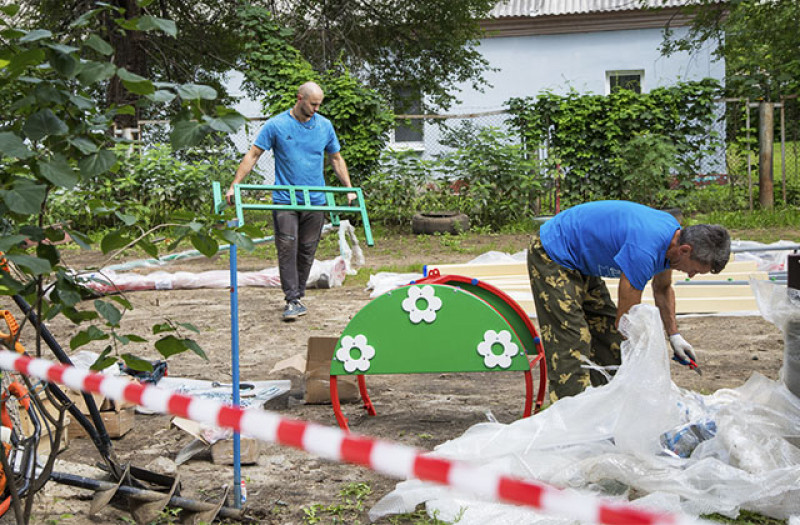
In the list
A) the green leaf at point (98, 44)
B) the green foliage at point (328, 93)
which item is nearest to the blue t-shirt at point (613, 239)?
the green leaf at point (98, 44)

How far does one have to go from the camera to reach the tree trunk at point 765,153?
43.2 ft

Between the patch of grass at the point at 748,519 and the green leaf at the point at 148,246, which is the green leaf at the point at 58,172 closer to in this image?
the green leaf at the point at 148,246

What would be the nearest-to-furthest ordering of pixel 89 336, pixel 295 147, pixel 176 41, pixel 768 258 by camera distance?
pixel 89 336, pixel 295 147, pixel 768 258, pixel 176 41

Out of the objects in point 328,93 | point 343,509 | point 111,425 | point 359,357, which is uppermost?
point 328,93

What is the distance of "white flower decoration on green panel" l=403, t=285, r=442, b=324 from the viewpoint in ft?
13.3

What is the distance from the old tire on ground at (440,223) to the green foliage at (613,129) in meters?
1.79

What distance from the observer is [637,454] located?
10.9 ft

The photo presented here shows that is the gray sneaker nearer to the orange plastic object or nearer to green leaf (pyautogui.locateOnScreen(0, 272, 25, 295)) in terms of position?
the orange plastic object

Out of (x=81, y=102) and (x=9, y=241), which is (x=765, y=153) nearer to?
(x=81, y=102)

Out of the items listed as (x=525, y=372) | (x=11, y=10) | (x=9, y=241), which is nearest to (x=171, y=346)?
(x=9, y=241)

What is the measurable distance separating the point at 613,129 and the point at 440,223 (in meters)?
3.25

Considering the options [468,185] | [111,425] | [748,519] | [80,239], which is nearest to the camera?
[80,239]

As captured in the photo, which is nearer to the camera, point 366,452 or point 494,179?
point 366,452

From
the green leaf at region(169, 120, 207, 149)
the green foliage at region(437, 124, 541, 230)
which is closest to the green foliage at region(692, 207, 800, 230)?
the green foliage at region(437, 124, 541, 230)
